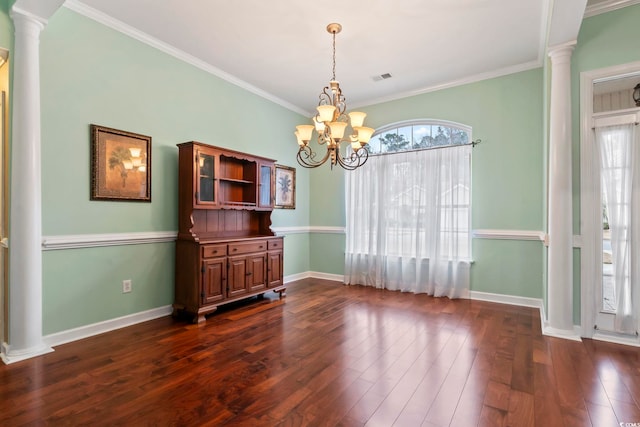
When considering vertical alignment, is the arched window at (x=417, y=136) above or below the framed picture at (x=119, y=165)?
above

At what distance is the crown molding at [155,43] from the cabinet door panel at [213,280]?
2.46 metres

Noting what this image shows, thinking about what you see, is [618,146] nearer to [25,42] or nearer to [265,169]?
[265,169]

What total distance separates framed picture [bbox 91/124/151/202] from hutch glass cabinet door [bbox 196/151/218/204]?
1.70ft

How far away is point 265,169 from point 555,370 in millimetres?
3787

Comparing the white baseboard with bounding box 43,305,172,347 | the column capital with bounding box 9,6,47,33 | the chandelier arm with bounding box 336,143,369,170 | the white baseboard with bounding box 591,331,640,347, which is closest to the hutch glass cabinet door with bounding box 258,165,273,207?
the chandelier arm with bounding box 336,143,369,170

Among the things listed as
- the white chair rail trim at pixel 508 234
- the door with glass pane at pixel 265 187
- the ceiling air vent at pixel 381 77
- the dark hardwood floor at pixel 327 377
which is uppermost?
the ceiling air vent at pixel 381 77

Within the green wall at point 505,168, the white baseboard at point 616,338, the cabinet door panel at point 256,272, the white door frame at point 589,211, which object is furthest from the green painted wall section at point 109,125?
the white baseboard at point 616,338

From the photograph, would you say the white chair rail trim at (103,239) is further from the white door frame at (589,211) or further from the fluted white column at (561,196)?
the white door frame at (589,211)

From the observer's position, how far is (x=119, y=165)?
3221mm

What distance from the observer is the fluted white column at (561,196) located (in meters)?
2.97

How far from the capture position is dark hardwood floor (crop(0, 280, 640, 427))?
183 centimetres

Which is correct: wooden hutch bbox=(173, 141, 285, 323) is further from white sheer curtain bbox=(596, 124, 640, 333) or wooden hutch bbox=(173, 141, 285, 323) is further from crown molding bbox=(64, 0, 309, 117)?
white sheer curtain bbox=(596, 124, 640, 333)

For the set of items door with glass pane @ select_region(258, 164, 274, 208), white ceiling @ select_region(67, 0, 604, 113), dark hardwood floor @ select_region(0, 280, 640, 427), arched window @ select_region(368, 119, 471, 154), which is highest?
white ceiling @ select_region(67, 0, 604, 113)

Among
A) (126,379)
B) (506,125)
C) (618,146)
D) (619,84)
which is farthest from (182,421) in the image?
(506,125)
